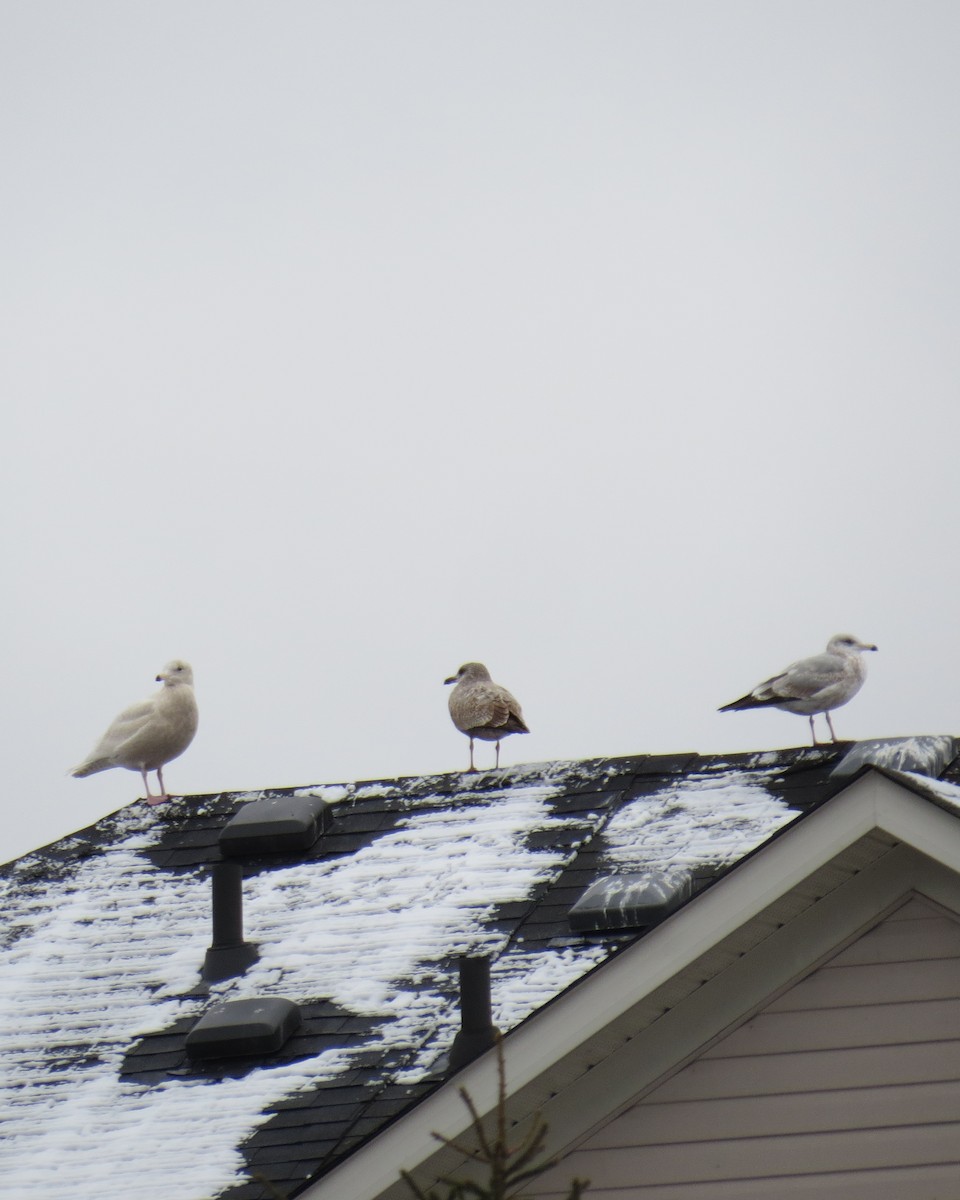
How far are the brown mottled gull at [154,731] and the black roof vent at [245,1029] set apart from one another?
5586 millimetres

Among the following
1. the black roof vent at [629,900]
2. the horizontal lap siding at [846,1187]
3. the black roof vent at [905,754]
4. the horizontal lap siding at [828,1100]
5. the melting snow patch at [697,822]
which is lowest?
the horizontal lap siding at [846,1187]

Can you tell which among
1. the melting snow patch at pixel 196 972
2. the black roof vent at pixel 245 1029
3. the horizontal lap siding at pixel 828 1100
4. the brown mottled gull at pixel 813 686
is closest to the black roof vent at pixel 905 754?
the melting snow patch at pixel 196 972

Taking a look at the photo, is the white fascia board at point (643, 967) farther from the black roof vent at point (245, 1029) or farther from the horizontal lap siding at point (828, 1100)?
the black roof vent at point (245, 1029)

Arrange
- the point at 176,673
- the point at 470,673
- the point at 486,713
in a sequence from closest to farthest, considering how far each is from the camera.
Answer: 1. the point at 176,673
2. the point at 486,713
3. the point at 470,673

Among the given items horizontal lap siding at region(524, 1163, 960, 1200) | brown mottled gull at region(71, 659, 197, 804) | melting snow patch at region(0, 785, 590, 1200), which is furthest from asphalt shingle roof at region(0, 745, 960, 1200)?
brown mottled gull at region(71, 659, 197, 804)

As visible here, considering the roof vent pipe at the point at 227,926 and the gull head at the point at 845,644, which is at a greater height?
the gull head at the point at 845,644

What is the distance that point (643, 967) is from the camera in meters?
5.52

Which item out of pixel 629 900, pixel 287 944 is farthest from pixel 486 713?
pixel 629 900

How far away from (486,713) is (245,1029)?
7.21 m

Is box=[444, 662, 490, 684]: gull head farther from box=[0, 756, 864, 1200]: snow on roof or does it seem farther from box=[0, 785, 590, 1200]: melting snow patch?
box=[0, 785, 590, 1200]: melting snow patch

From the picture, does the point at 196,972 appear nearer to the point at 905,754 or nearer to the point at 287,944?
the point at 287,944

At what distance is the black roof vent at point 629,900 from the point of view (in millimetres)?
7188

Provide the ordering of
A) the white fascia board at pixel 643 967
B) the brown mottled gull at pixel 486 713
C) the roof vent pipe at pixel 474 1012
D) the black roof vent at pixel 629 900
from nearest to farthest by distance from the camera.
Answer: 1. the white fascia board at pixel 643 967
2. the roof vent pipe at pixel 474 1012
3. the black roof vent at pixel 629 900
4. the brown mottled gull at pixel 486 713

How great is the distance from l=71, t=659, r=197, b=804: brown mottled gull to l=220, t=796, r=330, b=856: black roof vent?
3.32m
